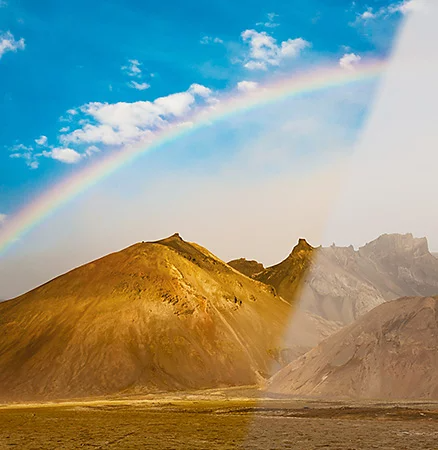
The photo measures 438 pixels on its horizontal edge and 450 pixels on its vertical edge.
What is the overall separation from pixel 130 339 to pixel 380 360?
294 ft

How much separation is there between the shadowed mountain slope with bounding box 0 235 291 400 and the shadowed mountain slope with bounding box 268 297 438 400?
47.7m

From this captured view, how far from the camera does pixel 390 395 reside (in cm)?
9181

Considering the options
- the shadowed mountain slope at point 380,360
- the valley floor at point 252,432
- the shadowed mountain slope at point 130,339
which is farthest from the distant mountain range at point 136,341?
the valley floor at point 252,432

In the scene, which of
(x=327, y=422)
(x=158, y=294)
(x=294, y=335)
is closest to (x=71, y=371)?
(x=158, y=294)

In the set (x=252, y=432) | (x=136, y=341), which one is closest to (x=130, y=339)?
(x=136, y=341)

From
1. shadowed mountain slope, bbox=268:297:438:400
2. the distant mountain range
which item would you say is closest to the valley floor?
shadowed mountain slope, bbox=268:297:438:400

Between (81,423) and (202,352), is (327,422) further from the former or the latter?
(202,352)

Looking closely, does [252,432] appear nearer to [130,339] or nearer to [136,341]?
[136,341]

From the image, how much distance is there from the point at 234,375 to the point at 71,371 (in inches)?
1863

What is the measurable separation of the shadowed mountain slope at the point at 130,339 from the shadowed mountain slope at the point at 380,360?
47.7 metres

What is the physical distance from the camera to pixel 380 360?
99.2 m

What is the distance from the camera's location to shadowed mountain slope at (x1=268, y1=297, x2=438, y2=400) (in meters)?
92.8

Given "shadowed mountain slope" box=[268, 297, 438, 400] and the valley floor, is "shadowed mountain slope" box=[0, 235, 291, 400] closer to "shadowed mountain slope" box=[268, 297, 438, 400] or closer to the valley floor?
"shadowed mountain slope" box=[268, 297, 438, 400]

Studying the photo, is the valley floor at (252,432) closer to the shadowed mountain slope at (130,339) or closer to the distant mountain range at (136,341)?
the distant mountain range at (136,341)
